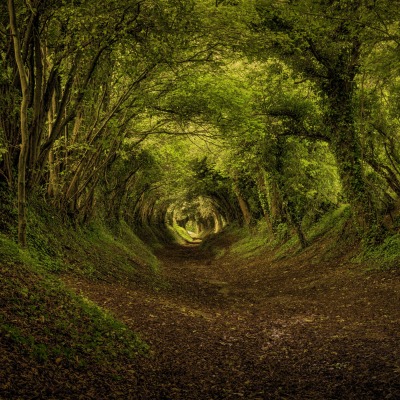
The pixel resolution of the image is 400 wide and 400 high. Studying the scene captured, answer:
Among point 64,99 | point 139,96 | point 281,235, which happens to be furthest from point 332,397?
point 281,235

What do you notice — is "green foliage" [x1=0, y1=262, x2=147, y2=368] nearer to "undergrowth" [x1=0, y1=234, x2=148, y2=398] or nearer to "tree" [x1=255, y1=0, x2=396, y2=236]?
"undergrowth" [x1=0, y1=234, x2=148, y2=398]

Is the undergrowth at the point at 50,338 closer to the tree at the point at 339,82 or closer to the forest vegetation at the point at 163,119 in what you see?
the forest vegetation at the point at 163,119

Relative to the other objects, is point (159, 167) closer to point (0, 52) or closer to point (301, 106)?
point (301, 106)

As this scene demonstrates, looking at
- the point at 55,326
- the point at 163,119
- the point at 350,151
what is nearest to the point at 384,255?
the point at 350,151

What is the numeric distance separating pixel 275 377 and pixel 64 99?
7.94 meters

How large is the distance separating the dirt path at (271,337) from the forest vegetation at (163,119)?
781 mm

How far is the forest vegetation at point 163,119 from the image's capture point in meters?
7.93

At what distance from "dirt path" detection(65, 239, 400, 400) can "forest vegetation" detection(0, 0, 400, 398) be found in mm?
781

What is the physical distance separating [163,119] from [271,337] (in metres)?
10.1

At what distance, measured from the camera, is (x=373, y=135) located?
16.5m

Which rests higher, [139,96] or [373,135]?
[139,96]

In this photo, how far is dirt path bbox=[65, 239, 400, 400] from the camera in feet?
18.7

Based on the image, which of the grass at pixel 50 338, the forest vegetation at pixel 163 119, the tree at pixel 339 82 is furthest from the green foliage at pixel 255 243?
the grass at pixel 50 338

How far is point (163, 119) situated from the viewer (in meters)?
16.4
